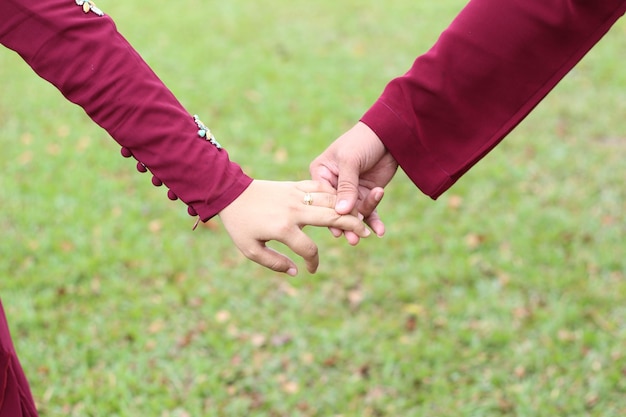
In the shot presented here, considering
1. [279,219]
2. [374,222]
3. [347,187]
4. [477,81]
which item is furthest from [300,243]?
[477,81]

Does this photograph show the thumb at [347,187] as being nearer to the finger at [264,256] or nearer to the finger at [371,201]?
the finger at [371,201]

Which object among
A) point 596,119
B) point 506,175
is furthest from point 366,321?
point 596,119

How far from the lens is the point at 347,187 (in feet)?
7.25

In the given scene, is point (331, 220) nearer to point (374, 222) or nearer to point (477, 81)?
point (374, 222)

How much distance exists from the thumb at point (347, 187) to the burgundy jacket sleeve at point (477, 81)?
119mm

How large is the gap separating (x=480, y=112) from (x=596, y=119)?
3.92m

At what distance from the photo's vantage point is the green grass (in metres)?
3.54

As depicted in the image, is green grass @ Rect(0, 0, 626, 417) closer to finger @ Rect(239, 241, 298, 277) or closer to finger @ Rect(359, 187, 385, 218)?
finger @ Rect(359, 187, 385, 218)

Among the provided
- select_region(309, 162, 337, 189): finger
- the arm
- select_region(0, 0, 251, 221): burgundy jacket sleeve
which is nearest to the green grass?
select_region(309, 162, 337, 189): finger

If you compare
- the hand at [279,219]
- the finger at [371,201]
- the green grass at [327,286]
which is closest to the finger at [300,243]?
the hand at [279,219]

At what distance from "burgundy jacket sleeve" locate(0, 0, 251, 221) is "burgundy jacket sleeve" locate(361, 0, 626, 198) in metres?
0.51

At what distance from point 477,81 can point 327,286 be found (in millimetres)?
2263

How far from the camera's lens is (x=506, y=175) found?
Answer: 16.8ft

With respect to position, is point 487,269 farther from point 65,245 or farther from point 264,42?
point 264,42
